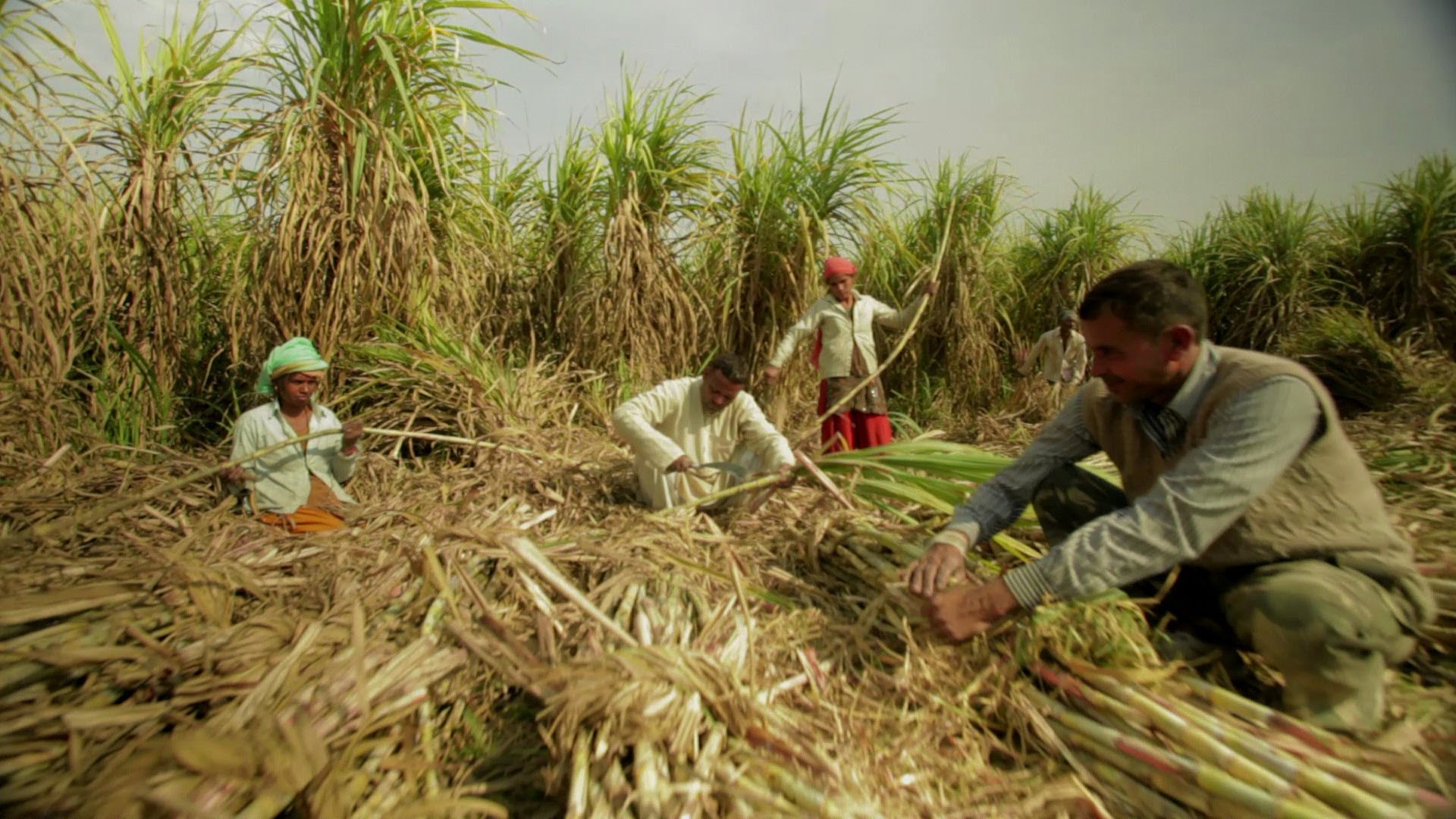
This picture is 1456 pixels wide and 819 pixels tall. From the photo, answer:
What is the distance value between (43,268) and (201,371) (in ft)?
3.31

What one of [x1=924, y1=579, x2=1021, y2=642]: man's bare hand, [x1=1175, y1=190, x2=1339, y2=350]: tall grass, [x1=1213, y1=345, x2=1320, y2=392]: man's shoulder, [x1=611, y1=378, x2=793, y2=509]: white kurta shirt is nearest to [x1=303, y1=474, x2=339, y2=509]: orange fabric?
[x1=611, y1=378, x2=793, y2=509]: white kurta shirt

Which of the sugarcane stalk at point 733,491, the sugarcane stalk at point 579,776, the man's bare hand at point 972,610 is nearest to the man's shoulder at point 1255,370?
the man's bare hand at point 972,610

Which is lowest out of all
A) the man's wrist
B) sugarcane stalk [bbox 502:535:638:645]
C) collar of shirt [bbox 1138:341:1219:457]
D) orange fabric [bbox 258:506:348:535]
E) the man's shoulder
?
orange fabric [bbox 258:506:348:535]

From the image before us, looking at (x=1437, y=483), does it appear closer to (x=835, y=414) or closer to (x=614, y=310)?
(x=835, y=414)

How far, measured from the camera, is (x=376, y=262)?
381 cm

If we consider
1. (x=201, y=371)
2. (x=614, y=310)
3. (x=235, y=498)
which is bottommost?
(x=235, y=498)

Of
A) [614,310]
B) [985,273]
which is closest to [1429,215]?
[985,273]

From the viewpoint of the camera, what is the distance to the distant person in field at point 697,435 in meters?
3.00

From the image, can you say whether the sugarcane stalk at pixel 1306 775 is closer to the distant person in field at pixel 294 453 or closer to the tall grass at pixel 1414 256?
the distant person in field at pixel 294 453

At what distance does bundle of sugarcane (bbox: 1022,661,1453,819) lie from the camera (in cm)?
106

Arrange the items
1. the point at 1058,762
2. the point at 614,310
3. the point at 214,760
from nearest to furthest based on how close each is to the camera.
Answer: the point at 214,760
the point at 1058,762
the point at 614,310

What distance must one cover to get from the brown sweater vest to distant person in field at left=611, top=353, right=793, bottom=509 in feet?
5.48

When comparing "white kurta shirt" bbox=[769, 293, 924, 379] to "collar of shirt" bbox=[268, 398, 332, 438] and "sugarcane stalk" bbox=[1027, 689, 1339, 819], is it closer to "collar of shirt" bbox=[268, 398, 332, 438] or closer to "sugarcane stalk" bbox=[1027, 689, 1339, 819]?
"collar of shirt" bbox=[268, 398, 332, 438]

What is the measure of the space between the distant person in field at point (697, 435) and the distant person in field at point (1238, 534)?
1486 millimetres
